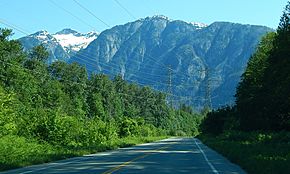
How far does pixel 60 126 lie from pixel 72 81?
2720 inches

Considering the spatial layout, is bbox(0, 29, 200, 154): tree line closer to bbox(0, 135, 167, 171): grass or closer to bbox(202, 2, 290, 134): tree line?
bbox(0, 135, 167, 171): grass

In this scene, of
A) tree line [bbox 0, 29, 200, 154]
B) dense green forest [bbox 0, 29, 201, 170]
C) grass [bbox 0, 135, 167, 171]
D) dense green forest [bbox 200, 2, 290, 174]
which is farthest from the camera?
tree line [bbox 0, 29, 200, 154]

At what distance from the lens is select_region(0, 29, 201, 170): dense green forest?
35.2 metres

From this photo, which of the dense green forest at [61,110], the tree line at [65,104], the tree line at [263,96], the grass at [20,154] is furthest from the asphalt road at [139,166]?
the tree line at [263,96]

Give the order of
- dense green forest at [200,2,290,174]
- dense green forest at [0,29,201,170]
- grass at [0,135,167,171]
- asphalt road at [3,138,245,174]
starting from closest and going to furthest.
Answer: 1. asphalt road at [3,138,245,174]
2. grass at [0,135,167,171]
3. dense green forest at [200,2,290,174]
4. dense green forest at [0,29,201,170]

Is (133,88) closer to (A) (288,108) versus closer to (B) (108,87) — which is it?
(B) (108,87)

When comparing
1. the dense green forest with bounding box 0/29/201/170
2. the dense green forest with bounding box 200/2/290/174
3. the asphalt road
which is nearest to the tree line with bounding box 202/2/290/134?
the dense green forest with bounding box 200/2/290/174

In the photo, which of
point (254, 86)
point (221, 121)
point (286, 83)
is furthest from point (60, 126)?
point (221, 121)

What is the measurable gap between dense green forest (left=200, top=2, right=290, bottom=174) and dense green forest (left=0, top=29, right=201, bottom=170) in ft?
43.1

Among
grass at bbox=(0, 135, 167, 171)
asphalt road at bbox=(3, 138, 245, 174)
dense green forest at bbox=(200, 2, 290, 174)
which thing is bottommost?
asphalt road at bbox=(3, 138, 245, 174)

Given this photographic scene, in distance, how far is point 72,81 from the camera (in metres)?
111

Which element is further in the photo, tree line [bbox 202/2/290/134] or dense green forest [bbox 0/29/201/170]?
tree line [bbox 202/2/290/134]

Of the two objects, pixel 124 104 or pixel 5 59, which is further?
pixel 124 104

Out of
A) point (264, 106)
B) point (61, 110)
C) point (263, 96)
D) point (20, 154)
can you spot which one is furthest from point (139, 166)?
point (61, 110)
